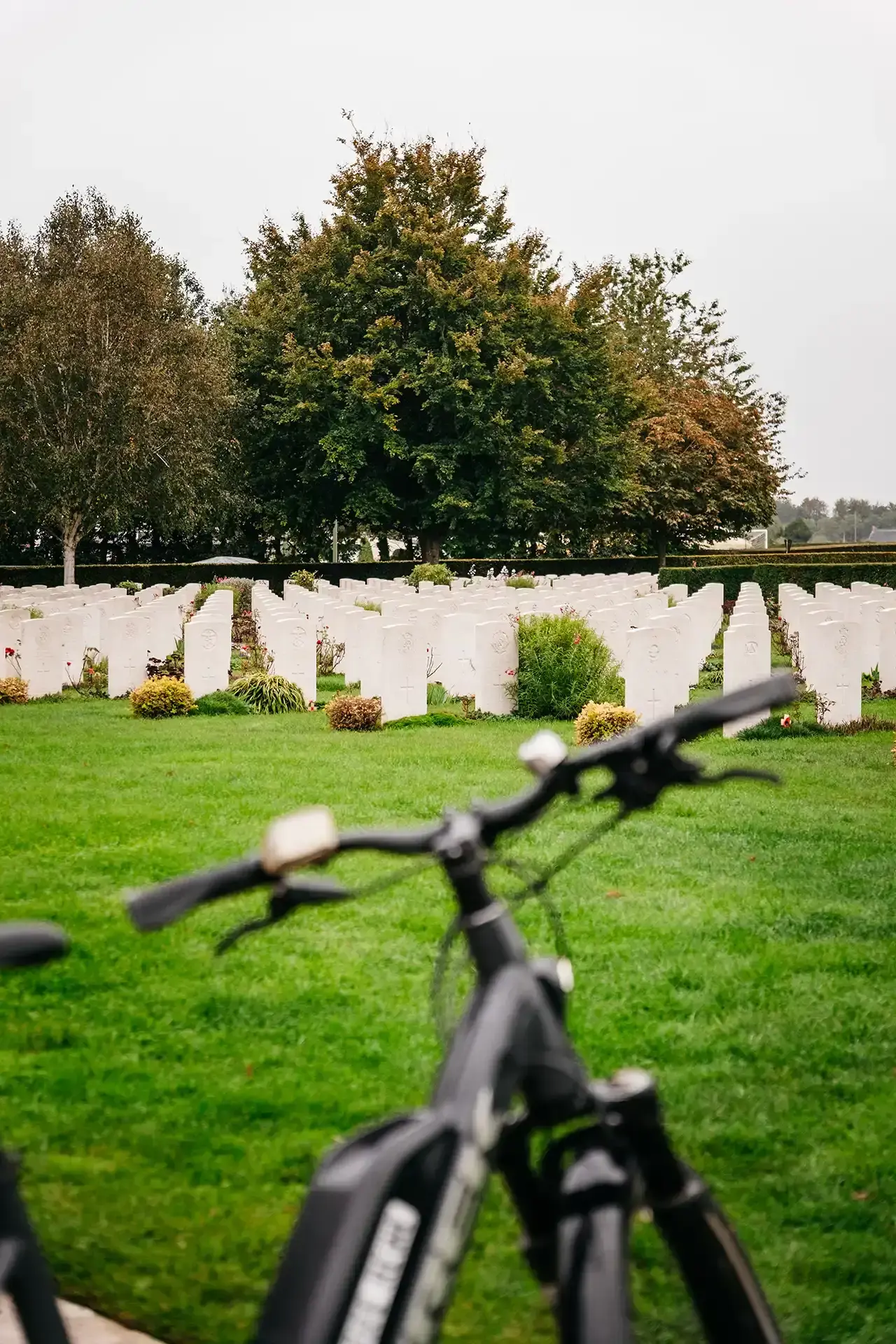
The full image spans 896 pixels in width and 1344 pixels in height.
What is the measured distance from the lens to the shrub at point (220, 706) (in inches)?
518

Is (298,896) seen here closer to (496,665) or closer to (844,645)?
(844,645)

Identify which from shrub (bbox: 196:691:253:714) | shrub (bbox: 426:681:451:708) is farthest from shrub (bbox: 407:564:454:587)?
shrub (bbox: 196:691:253:714)

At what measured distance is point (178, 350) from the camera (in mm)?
37531

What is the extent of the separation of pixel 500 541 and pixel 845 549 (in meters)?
12.4

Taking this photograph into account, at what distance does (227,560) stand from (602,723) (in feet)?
114

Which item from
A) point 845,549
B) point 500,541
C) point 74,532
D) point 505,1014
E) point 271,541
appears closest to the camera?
point 505,1014

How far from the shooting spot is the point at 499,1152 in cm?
158

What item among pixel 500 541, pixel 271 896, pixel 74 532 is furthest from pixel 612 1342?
pixel 500 541

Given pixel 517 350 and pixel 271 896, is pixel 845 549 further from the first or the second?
pixel 271 896

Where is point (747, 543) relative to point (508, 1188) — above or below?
above

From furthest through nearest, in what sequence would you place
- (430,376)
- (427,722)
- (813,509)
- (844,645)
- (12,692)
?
1. (813,509)
2. (430,376)
3. (12,692)
4. (427,722)
5. (844,645)

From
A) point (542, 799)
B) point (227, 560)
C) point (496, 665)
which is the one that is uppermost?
point (227, 560)

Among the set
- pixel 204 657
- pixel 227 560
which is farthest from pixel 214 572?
pixel 204 657

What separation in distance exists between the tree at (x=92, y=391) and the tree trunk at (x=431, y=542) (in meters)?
8.49
